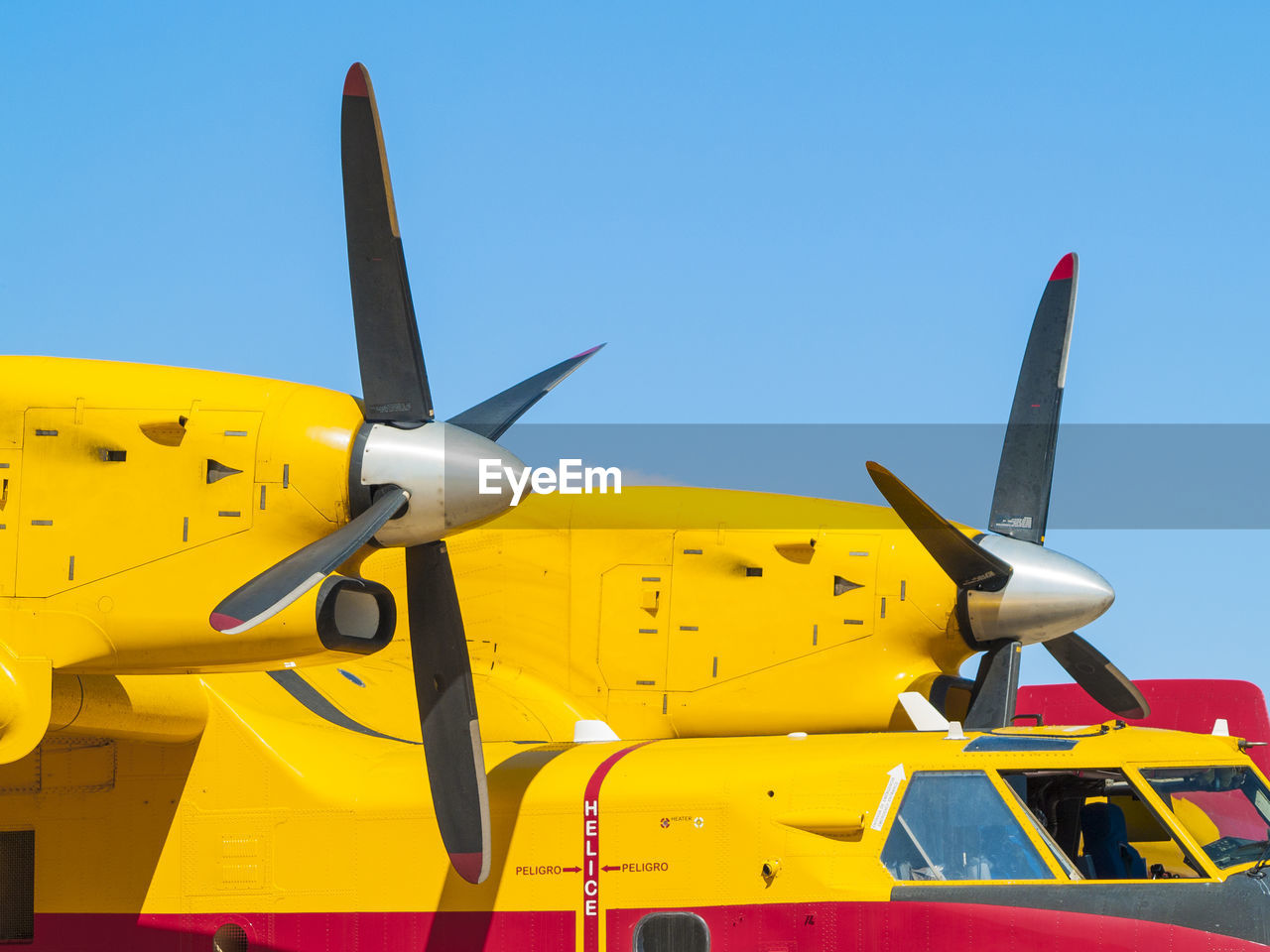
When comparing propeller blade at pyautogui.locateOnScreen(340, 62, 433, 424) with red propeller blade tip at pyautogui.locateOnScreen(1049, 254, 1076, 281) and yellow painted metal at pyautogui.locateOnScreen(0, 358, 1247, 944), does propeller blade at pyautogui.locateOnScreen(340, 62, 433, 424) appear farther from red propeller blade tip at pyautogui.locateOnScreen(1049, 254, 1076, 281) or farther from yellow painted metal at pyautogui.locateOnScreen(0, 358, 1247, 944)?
red propeller blade tip at pyautogui.locateOnScreen(1049, 254, 1076, 281)

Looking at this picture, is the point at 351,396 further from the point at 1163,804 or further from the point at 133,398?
the point at 1163,804

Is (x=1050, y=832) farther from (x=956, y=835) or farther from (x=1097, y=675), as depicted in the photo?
(x=1097, y=675)

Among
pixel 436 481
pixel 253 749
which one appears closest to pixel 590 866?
pixel 253 749

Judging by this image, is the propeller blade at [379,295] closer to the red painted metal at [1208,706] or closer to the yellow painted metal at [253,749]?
the yellow painted metal at [253,749]

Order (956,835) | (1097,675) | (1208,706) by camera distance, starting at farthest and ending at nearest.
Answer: (1208,706) → (1097,675) → (956,835)

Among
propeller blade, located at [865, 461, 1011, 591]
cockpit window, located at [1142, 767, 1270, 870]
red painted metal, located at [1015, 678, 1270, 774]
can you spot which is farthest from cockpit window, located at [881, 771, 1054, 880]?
red painted metal, located at [1015, 678, 1270, 774]

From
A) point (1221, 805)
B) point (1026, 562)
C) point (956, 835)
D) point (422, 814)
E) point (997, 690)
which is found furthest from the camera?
point (1026, 562)

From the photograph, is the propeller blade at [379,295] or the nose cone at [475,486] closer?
the nose cone at [475,486]

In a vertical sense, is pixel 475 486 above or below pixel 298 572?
above

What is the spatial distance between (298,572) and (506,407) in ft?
8.33

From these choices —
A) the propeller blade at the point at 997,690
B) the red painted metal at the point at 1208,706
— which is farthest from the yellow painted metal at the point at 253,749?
the red painted metal at the point at 1208,706

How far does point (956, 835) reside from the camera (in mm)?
9898

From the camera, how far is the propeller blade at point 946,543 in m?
13.2

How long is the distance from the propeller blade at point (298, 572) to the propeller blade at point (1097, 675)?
7324mm
